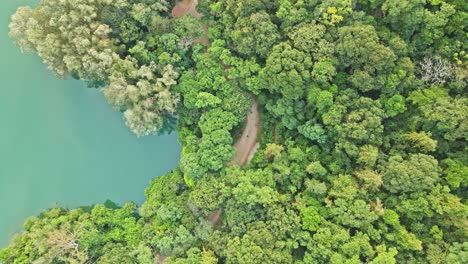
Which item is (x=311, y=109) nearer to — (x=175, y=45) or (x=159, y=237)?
(x=175, y=45)

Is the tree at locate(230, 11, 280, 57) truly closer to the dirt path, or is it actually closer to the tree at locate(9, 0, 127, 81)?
the dirt path

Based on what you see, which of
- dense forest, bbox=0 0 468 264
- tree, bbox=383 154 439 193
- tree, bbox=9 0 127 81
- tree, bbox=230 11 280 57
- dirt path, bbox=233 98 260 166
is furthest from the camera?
dirt path, bbox=233 98 260 166

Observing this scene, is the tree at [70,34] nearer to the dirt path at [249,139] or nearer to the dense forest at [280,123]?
the dense forest at [280,123]

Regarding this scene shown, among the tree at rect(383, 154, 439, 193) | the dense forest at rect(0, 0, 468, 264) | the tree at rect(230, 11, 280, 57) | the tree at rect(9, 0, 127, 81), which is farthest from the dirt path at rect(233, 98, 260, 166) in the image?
the tree at rect(9, 0, 127, 81)

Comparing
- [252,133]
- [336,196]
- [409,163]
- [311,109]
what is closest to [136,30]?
[252,133]

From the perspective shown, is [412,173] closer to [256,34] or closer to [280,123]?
[280,123]

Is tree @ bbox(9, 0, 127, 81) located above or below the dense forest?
above

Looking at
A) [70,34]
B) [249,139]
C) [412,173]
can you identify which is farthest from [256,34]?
[412,173]

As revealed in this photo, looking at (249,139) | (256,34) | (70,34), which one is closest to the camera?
(256,34)
